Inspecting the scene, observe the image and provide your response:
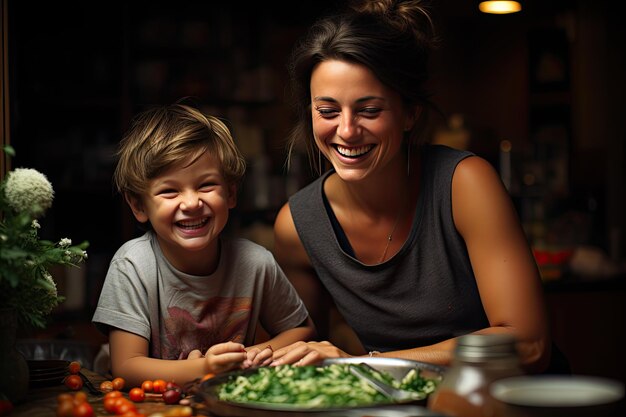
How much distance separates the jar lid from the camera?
0.93 m

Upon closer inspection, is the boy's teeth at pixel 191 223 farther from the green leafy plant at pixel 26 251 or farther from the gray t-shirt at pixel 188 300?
the green leafy plant at pixel 26 251

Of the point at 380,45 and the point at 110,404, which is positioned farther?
the point at 380,45

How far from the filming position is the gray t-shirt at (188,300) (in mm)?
1882

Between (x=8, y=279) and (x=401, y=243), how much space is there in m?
1.00

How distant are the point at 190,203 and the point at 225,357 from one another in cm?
44

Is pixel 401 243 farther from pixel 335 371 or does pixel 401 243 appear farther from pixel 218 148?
pixel 335 371

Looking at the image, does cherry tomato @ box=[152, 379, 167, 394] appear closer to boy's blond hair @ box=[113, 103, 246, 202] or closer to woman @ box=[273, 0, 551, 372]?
woman @ box=[273, 0, 551, 372]

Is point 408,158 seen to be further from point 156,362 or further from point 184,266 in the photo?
point 156,362

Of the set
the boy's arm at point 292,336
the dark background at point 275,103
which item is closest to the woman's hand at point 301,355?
the boy's arm at point 292,336

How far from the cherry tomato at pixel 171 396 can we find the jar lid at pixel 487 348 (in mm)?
687

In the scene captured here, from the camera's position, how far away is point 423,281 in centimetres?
205

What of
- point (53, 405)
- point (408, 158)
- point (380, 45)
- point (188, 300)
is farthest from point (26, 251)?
point (408, 158)

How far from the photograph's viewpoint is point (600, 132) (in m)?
4.89

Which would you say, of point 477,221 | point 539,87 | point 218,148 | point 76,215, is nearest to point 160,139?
point 218,148
